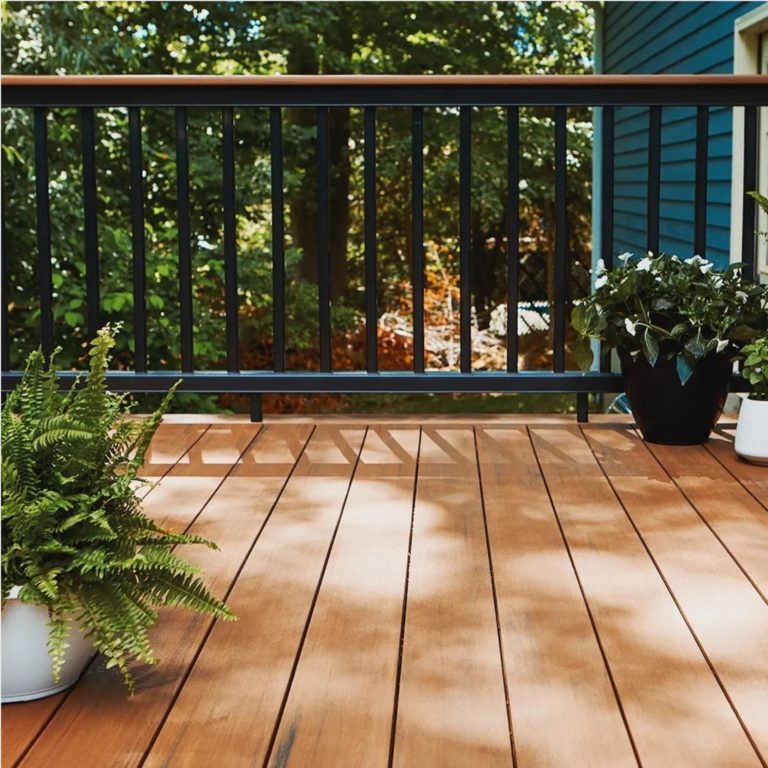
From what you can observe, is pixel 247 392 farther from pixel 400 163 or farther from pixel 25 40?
pixel 400 163

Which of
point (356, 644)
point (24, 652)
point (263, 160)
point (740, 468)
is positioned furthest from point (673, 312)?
point (263, 160)

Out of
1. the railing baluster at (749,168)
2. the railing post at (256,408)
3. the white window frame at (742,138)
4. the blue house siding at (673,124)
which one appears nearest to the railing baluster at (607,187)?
the railing baluster at (749,168)

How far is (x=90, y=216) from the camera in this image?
11.9ft

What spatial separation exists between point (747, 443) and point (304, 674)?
5.72 ft

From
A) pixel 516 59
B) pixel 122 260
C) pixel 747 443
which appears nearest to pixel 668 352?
pixel 747 443

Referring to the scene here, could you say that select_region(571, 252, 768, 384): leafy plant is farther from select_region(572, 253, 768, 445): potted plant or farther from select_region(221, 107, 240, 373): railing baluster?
select_region(221, 107, 240, 373): railing baluster

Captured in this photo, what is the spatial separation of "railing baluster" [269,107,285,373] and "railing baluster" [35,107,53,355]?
69 centimetres

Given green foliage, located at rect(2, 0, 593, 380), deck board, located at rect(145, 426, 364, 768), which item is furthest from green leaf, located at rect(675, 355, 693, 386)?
green foliage, located at rect(2, 0, 593, 380)

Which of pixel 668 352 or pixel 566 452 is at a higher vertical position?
pixel 668 352

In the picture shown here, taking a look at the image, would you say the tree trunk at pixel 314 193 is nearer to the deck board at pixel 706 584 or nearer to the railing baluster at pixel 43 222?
the railing baluster at pixel 43 222

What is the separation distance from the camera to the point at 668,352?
3.31 m

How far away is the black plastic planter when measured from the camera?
330 centimetres

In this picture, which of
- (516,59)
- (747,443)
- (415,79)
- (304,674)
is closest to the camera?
(304,674)

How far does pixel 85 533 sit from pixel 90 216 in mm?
2054
